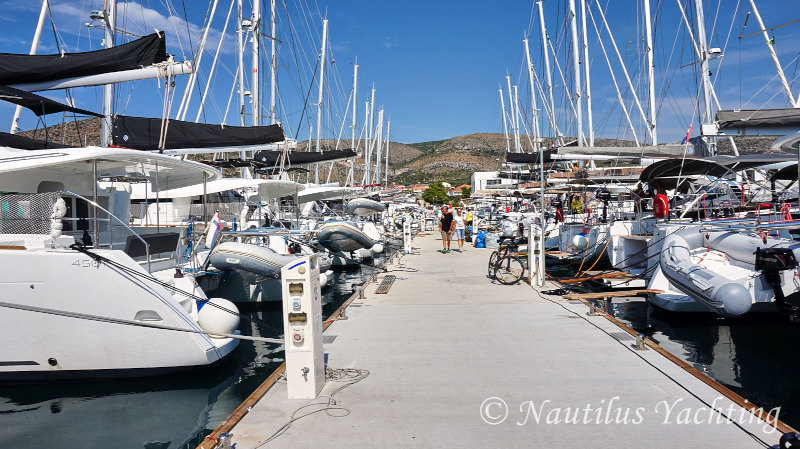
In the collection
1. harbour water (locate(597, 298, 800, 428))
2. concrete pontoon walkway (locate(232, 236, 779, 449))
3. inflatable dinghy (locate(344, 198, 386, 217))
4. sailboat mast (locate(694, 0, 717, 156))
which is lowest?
harbour water (locate(597, 298, 800, 428))

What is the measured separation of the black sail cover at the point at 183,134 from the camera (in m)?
13.5

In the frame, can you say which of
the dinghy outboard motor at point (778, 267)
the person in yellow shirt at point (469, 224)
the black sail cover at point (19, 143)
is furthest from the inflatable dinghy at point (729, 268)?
the person in yellow shirt at point (469, 224)

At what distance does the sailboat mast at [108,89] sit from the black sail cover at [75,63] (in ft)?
12.7

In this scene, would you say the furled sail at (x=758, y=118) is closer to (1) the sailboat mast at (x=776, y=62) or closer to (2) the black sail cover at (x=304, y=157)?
(1) the sailboat mast at (x=776, y=62)

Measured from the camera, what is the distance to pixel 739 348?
9.60m

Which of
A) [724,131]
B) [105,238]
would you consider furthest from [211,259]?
[724,131]

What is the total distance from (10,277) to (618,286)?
13.0 meters

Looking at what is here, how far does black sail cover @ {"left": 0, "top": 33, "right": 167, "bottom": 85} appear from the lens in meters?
9.31

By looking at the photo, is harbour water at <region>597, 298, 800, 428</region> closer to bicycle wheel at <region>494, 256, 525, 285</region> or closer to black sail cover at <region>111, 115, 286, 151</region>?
bicycle wheel at <region>494, 256, 525, 285</region>

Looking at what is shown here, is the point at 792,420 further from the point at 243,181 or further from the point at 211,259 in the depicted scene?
the point at 243,181

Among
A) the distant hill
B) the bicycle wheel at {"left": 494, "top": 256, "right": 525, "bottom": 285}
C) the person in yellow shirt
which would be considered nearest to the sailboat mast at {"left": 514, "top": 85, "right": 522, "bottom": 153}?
the person in yellow shirt

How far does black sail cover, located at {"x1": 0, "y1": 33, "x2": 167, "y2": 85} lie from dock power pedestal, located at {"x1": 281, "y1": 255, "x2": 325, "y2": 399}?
6.21 meters

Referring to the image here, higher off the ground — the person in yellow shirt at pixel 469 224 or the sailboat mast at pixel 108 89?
the sailboat mast at pixel 108 89

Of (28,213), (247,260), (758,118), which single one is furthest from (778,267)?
(28,213)
